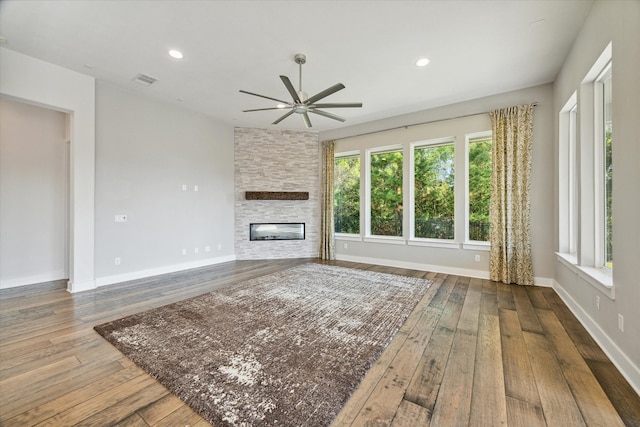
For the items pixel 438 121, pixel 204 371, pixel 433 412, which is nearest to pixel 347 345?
pixel 433 412

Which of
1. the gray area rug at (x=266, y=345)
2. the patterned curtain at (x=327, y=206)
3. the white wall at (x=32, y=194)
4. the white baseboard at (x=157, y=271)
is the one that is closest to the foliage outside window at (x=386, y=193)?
the patterned curtain at (x=327, y=206)

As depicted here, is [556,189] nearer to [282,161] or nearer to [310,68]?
[310,68]

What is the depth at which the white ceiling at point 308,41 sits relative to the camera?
2.53m

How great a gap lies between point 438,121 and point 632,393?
4375mm

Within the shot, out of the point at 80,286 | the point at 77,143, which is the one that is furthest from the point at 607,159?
the point at 80,286

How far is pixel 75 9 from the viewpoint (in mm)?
2555

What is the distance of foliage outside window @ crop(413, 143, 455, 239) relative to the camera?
4.97 meters

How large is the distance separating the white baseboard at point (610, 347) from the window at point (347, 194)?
153 inches

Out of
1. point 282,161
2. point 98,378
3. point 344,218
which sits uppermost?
point 282,161

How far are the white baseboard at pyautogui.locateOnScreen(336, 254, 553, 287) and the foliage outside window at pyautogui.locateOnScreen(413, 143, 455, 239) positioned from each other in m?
0.60

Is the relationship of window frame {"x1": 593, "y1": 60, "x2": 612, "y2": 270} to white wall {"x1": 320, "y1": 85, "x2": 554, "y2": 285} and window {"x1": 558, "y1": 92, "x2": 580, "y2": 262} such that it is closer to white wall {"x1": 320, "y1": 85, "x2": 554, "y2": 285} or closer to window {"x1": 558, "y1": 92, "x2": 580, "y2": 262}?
window {"x1": 558, "y1": 92, "x2": 580, "y2": 262}

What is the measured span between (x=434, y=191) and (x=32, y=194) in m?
7.04

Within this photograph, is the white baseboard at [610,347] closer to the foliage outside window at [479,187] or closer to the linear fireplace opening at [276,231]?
the foliage outside window at [479,187]

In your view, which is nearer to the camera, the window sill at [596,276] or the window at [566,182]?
the window sill at [596,276]
